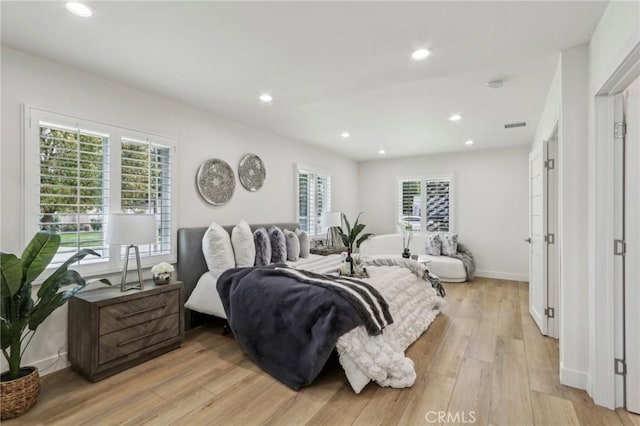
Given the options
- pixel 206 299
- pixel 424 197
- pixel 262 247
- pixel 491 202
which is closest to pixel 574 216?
pixel 262 247

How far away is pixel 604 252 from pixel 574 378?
3.15ft

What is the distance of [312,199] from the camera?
559cm

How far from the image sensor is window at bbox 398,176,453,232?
20.6 ft

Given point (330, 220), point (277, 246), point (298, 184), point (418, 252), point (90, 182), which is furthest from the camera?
point (418, 252)

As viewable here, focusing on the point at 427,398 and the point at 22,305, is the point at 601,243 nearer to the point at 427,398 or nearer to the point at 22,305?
the point at 427,398

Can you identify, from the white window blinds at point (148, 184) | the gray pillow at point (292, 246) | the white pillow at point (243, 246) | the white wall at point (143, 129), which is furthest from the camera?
the gray pillow at point (292, 246)

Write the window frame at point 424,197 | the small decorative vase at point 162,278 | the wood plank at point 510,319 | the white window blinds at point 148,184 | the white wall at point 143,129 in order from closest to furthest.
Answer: the white wall at point 143,129, the small decorative vase at point 162,278, the white window blinds at point 148,184, the wood plank at point 510,319, the window frame at point 424,197

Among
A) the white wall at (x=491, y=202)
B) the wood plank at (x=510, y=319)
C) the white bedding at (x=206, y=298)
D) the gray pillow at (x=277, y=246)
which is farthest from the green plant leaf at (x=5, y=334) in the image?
the white wall at (x=491, y=202)

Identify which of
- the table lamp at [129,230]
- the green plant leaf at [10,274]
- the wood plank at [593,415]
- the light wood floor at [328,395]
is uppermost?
the table lamp at [129,230]

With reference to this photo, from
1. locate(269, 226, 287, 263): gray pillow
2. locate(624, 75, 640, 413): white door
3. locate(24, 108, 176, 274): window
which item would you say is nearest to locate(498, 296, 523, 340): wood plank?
locate(624, 75, 640, 413): white door

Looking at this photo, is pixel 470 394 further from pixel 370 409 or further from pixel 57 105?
pixel 57 105

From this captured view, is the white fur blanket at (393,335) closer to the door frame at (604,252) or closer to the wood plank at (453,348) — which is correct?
the wood plank at (453,348)

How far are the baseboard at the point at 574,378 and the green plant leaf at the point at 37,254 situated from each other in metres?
3.71

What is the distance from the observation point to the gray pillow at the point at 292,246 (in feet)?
13.7
